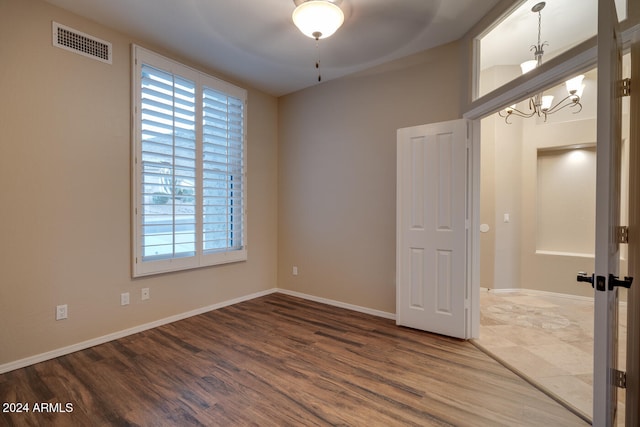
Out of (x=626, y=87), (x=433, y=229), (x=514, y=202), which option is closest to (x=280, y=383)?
(x=433, y=229)

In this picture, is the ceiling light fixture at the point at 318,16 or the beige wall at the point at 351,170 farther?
the beige wall at the point at 351,170

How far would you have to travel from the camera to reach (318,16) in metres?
2.28

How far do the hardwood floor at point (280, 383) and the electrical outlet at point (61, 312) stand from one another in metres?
0.34

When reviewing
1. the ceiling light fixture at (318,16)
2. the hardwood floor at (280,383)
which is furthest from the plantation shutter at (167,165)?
the ceiling light fixture at (318,16)

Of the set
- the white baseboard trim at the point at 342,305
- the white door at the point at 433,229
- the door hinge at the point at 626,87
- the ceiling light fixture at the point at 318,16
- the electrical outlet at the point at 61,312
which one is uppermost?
the ceiling light fixture at the point at 318,16

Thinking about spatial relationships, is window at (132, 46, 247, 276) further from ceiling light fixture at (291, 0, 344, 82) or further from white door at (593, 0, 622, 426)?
white door at (593, 0, 622, 426)

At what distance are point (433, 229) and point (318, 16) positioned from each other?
2.20m

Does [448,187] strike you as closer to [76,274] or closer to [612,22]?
[612,22]

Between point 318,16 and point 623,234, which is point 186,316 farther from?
point 623,234

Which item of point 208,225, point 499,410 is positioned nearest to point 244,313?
point 208,225

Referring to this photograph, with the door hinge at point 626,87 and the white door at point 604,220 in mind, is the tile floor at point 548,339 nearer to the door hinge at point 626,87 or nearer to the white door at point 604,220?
the white door at point 604,220

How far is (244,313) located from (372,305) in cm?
159

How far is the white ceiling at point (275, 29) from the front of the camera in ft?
8.36

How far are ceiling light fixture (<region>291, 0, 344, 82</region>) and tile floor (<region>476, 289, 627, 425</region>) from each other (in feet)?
10.2
